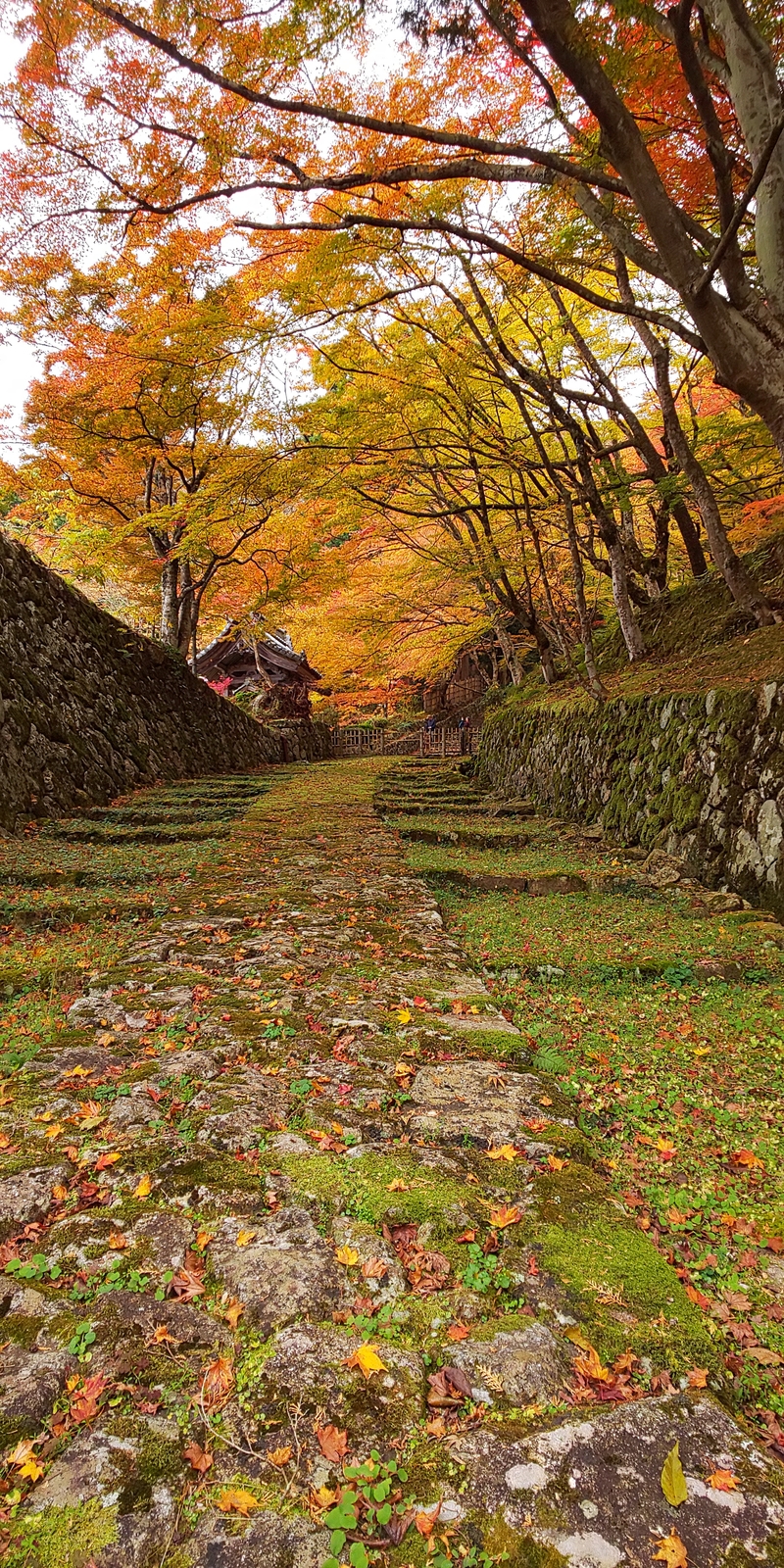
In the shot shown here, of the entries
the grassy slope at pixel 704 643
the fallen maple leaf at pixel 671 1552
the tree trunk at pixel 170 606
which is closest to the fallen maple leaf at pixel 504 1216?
the fallen maple leaf at pixel 671 1552

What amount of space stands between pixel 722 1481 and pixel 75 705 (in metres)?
9.73

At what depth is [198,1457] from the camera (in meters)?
1.33

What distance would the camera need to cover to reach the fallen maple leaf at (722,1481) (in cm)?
132

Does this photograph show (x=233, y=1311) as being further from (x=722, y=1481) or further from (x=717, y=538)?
(x=717, y=538)

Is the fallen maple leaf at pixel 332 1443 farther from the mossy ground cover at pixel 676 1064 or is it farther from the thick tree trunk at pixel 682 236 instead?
the thick tree trunk at pixel 682 236

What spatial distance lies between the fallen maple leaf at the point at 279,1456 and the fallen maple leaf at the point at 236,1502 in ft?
0.22

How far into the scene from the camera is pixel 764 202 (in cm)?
471

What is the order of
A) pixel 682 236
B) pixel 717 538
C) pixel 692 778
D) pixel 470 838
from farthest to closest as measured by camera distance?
pixel 470 838, pixel 717 538, pixel 692 778, pixel 682 236

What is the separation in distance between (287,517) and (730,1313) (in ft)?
46.9

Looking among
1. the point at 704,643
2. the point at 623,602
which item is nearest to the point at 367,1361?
the point at 704,643

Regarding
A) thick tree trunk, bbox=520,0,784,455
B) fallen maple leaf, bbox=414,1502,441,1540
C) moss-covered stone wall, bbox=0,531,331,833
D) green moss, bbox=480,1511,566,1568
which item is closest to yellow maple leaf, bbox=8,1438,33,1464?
fallen maple leaf, bbox=414,1502,441,1540

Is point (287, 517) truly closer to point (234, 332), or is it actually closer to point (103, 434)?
point (103, 434)

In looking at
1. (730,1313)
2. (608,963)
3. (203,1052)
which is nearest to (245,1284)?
(203,1052)

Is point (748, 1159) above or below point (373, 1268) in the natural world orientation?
below
